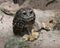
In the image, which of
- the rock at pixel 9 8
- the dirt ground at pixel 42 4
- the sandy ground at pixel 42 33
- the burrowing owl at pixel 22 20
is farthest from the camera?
the dirt ground at pixel 42 4

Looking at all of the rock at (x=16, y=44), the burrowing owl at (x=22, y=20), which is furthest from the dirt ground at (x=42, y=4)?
the rock at (x=16, y=44)

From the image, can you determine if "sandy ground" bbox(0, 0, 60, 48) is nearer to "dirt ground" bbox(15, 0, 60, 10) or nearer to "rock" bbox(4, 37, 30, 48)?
"dirt ground" bbox(15, 0, 60, 10)

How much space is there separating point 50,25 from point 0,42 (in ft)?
2.71

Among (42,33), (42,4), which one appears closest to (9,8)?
(42,4)

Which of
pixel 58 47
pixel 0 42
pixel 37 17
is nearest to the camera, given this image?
pixel 58 47

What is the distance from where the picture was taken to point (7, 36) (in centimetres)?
306

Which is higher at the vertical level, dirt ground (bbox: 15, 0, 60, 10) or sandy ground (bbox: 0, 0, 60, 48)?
dirt ground (bbox: 15, 0, 60, 10)

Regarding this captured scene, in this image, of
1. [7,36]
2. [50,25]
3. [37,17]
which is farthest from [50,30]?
[7,36]

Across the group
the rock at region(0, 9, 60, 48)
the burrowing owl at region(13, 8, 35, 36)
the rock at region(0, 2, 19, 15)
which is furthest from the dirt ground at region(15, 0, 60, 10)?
the burrowing owl at region(13, 8, 35, 36)

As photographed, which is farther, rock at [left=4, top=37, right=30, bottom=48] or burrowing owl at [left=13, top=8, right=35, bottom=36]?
burrowing owl at [left=13, top=8, right=35, bottom=36]

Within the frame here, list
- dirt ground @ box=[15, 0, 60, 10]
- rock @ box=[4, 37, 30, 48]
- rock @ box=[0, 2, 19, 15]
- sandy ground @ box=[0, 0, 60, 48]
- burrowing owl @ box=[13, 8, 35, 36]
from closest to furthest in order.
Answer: rock @ box=[4, 37, 30, 48] → sandy ground @ box=[0, 0, 60, 48] → burrowing owl @ box=[13, 8, 35, 36] → rock @ box=[0, 2, 19, 15] → dirt ground @ box=[15, 0, 60, 10]

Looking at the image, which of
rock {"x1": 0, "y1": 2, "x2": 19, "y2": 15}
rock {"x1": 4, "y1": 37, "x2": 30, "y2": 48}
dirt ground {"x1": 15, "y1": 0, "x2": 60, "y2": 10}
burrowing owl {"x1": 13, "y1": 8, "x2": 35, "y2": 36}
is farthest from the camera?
dirt ground {"x1": 15, "y1": 0, "x2": 60, "y2": 10}

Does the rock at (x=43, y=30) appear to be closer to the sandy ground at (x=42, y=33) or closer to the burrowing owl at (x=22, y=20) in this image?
the sandy ground at (x=42, y=33)

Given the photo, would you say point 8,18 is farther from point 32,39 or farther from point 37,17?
point 32,39
